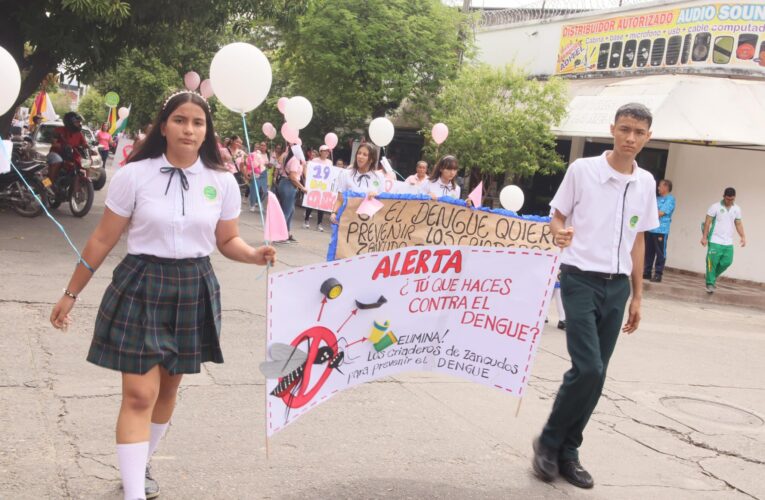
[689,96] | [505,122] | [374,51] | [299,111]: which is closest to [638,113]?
[299,111]

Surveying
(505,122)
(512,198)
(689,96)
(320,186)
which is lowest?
(320,186)

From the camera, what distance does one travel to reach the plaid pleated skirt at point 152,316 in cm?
328

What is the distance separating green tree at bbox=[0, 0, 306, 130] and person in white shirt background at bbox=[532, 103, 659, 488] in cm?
789

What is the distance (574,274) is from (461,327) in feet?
2.19

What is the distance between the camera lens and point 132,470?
323 centimetres

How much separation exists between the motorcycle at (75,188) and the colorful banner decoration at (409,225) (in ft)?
26.7

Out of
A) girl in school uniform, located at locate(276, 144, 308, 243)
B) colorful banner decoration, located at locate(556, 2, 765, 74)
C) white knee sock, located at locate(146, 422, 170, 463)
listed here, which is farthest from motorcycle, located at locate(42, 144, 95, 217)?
colorful banner decoration, located at locate(556, 2, 765, 74)

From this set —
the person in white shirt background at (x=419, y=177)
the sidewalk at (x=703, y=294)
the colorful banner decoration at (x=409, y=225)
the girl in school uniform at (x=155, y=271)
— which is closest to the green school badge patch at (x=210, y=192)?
the girl in school uniform at (x=155, y=271)

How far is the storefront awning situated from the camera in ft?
51.8

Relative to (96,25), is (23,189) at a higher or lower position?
lower

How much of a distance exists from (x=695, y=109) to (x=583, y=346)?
13.5 meters

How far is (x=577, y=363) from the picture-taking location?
14.0 feet

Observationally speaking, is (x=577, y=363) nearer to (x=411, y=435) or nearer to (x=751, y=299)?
(x=411, y=435)

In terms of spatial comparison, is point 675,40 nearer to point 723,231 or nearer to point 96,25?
point 723,231
